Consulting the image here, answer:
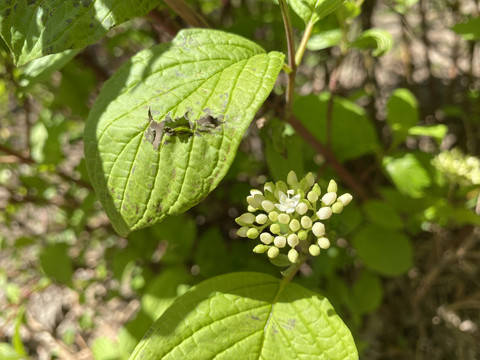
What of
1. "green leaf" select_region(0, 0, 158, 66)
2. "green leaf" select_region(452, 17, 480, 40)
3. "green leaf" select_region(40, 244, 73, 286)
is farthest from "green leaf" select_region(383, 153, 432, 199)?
"green leaf" select_region(40, 244, 73, 286)

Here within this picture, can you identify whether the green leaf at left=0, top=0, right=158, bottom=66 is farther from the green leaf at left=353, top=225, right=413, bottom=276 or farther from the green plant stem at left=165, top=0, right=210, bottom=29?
the green leaf at left=353, top=225, right=413, bottom=276

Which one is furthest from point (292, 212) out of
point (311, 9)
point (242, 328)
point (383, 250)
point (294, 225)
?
point (383, 250)

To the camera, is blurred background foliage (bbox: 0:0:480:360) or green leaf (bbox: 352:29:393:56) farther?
blurred background foliage (bbox: 0:0:480:360)

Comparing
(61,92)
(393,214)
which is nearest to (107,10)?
(393,214)

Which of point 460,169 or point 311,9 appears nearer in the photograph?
point 311,9

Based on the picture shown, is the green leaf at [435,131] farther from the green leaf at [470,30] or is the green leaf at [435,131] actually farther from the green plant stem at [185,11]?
the green plant stem at [185,11]

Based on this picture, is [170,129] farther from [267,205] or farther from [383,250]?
[383,250]

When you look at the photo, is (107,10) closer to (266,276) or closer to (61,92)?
(266,276)
